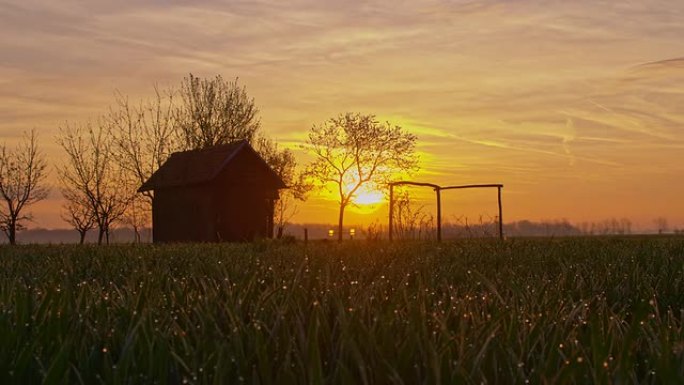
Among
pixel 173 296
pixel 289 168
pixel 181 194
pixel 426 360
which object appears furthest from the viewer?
pixel 289 168

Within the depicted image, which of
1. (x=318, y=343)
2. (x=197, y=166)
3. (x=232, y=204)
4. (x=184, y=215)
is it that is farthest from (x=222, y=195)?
(x=318, y=343)

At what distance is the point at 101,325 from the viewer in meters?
2.79

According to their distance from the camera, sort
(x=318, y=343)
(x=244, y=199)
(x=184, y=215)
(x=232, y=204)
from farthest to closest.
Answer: (x=184, y=215) → (x=244, y=199) → (x=232, y=204) → (x=318, y=343)

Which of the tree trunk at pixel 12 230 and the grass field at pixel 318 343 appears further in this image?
the tree trunk at pixel 12 230

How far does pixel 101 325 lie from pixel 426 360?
1.35 m

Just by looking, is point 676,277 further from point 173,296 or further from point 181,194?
point 181,194

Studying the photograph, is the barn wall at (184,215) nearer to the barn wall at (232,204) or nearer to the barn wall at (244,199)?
the barn wall at (232,204)

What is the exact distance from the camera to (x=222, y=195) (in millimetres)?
40344

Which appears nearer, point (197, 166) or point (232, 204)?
point (232, 204)

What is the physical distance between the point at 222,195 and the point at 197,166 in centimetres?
278

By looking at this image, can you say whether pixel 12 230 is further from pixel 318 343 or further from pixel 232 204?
pixel 318 343

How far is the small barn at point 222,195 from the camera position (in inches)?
1576

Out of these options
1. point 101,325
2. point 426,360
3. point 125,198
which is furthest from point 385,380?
point 125,198

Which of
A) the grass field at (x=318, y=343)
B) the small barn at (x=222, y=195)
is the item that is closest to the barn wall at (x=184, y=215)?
the small barn at (x=222, y=195)
